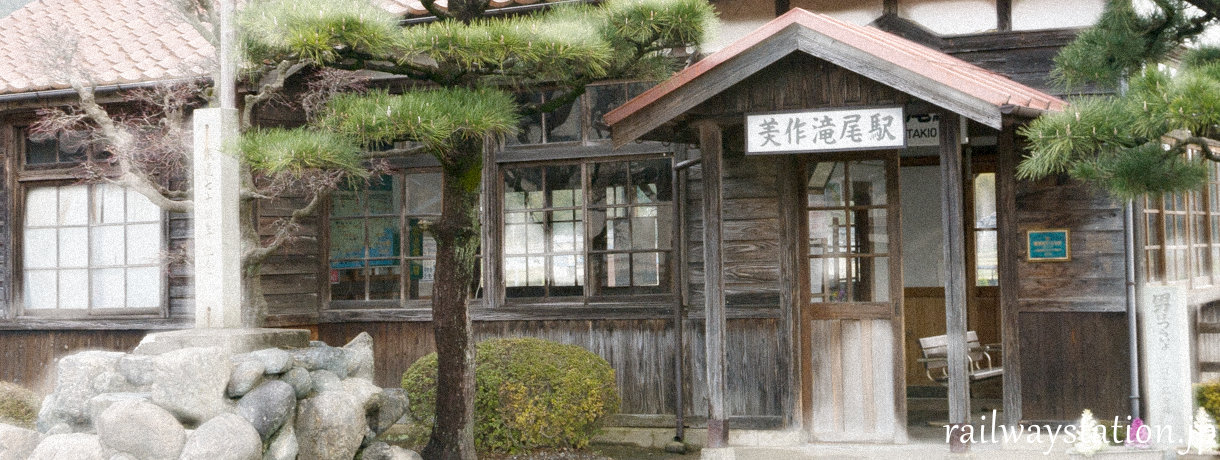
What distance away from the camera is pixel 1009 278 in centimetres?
838

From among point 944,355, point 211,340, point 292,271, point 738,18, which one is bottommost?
point 944,355

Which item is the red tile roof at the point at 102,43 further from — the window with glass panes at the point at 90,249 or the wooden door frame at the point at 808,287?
the wooden door frame at the point at 808,287

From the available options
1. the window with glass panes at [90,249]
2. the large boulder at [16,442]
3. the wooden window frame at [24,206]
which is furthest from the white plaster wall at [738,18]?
the wooden window frame at [24,206]

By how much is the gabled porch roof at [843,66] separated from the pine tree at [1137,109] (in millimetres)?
371

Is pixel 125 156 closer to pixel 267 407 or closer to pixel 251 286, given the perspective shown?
pixel 251 286

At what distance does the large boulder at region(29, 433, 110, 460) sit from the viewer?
6465 millimetres

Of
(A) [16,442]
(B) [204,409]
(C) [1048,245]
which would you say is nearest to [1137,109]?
(C) [1048,245]

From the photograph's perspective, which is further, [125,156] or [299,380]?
[125,156]

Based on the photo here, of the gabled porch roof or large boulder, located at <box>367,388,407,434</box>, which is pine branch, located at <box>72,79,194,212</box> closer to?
large boulder, located at <box>367,388,407,434</box>

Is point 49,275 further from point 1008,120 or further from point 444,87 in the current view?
point 1008,120

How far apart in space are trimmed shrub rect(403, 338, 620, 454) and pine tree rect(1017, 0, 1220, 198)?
358 centimetres

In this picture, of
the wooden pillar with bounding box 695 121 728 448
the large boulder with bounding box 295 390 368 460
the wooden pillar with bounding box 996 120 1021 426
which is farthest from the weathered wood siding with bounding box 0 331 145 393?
the wooden pillar with bounding box 996 120 1021 426

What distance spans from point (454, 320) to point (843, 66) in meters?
3.22

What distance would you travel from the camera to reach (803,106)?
7.71 meters
